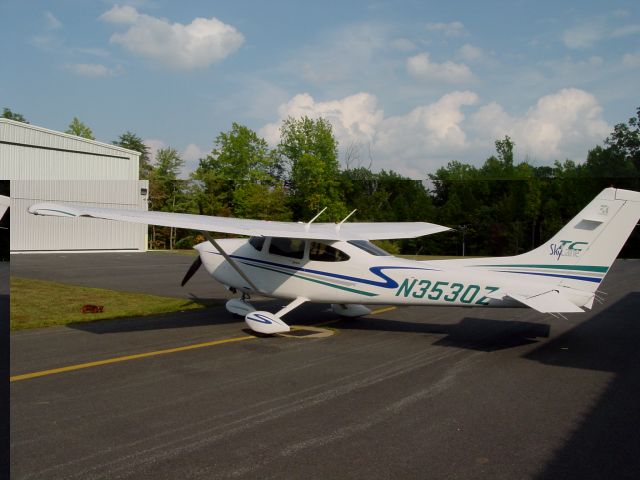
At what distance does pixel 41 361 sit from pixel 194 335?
2491 millimetres

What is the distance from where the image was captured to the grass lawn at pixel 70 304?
10188 mm

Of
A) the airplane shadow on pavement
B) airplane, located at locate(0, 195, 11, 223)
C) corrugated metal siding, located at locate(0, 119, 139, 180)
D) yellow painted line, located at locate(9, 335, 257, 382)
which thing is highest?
corrugated metal siding, located at locate(0, 119, 139, 180)

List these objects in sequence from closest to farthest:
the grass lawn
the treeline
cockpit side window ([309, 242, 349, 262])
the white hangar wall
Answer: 1. cockpit side window ([309, 242, 349, 262])
2. the grass lawn
3. the white hangar wall
4. the treeline

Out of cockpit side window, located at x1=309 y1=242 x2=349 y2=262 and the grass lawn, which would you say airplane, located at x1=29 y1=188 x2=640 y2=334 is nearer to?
cockpit side window, located at x1=309 y1=242 x2=349 y2=262

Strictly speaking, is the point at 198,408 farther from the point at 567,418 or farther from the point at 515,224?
the point at 515,224

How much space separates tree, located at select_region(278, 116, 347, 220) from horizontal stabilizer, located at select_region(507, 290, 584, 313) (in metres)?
41.9

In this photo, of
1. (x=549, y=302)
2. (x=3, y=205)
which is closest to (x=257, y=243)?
(x=549, y=302)

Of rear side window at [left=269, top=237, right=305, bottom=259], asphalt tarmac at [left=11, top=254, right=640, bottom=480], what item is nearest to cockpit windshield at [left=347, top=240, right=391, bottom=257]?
rear side window at [left=269, top=237, right=305, bottom=259]

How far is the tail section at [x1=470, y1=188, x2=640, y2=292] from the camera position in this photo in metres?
8.05

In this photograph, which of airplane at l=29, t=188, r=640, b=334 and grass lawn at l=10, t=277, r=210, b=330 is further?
grass lawn at l=10, t=277, r=210, b=330

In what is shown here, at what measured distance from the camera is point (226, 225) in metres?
9.04

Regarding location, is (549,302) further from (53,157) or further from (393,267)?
(53,157)

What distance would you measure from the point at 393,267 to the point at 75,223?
25.0 m

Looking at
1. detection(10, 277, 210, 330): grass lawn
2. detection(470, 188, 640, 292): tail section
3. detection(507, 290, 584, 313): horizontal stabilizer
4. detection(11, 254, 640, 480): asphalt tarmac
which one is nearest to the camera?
detection(11, 254, 640, 480): asphalt tarmac
